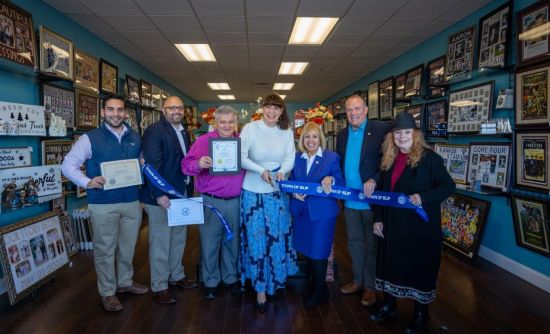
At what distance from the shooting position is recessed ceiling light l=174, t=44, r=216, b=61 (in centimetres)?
561

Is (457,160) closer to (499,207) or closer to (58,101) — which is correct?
(499,207)

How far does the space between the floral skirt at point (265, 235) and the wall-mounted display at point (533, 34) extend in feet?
9.07

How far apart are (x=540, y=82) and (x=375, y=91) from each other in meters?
4.42

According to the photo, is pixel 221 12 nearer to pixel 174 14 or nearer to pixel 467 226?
pixel 174 14

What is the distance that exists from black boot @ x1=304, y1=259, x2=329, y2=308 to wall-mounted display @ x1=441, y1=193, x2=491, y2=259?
6.78 feet

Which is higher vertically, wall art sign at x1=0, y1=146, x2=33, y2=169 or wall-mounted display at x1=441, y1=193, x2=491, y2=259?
wall art sign at x1=0, y1=146, x2=33, y2=169

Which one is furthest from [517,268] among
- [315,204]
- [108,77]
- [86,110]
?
[108,77]

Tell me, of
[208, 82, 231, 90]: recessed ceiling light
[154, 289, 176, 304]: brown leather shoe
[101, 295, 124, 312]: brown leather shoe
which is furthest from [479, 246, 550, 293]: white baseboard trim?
[208, 82, 231, 90]: recessed ceiling light

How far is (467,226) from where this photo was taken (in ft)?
13.0

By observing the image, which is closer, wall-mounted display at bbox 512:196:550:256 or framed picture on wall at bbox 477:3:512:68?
wall-mounted display at bbox 512:196:550:256

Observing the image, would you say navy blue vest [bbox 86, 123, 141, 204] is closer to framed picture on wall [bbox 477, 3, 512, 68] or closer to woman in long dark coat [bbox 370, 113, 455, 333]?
woman in long dark coat [bbox 370, 113, 455, 333]

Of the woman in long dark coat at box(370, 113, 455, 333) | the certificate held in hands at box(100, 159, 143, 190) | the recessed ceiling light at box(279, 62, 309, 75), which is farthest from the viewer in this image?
the recessed ceiling light at box(279, 62, 309, 75)

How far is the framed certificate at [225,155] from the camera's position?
2506 mm

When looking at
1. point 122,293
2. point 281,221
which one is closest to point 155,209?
point 122,293
